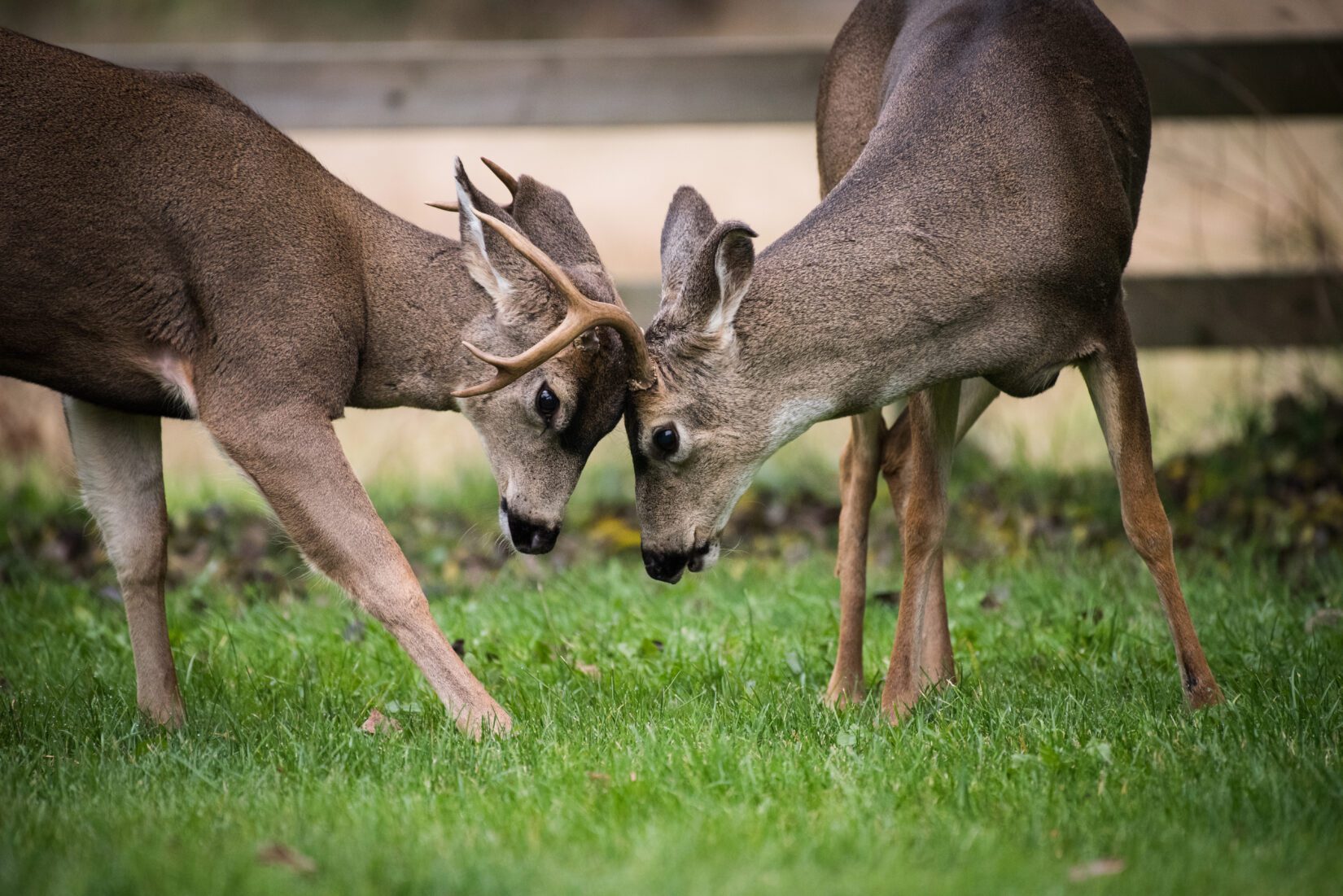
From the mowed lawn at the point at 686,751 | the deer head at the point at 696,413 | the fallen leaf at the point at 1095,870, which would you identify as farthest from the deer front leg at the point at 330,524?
the fallen leaf at the point at 1095,870

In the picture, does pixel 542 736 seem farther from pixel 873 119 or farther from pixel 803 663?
pixel 873 119

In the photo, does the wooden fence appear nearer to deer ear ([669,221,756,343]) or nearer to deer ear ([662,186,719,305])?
deer ear ([662,186,719,305])

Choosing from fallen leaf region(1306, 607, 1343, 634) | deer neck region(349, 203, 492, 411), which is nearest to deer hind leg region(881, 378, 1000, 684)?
fallen leaf region(1306, 607, 1343, 634)

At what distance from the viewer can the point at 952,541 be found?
22.8ft

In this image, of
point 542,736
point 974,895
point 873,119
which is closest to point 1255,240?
point 873,119

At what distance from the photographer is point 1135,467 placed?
177 inches

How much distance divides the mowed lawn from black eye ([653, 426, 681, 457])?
2.34ft

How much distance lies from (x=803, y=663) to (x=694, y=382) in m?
1.16

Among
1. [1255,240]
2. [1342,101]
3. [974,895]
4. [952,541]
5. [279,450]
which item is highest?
[1342,101]

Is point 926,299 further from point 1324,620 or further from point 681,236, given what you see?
point 1324,620

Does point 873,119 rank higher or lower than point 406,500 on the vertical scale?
higher

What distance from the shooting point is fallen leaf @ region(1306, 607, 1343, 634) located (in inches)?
199

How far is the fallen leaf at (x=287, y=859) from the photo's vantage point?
2.98m

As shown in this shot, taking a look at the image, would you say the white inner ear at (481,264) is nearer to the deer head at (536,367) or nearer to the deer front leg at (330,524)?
the deer head at (536,367)
